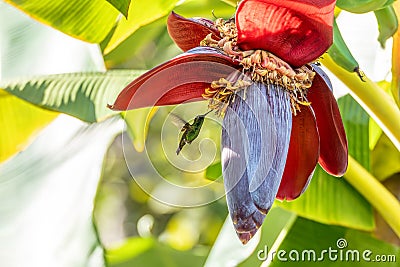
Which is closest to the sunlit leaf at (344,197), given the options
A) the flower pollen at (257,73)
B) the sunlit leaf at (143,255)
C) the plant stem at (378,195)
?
the plant stem at (378,195)

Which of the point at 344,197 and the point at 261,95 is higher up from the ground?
the point at 261,95

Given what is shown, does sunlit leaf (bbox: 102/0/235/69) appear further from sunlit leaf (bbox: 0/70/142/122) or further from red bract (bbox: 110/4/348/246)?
red bract (bbox: 110/4/348/246)

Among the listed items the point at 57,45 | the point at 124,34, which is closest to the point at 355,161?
the point at 124,34

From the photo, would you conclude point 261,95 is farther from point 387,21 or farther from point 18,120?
point 18,120

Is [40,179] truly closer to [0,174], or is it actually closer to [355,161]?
[0,174]

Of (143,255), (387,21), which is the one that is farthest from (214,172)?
(387,21)

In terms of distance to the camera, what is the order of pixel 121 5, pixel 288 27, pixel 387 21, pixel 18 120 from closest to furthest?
pixel 288 27 → pixel 121 5 → pixel 387 21 → pixel 18 120
